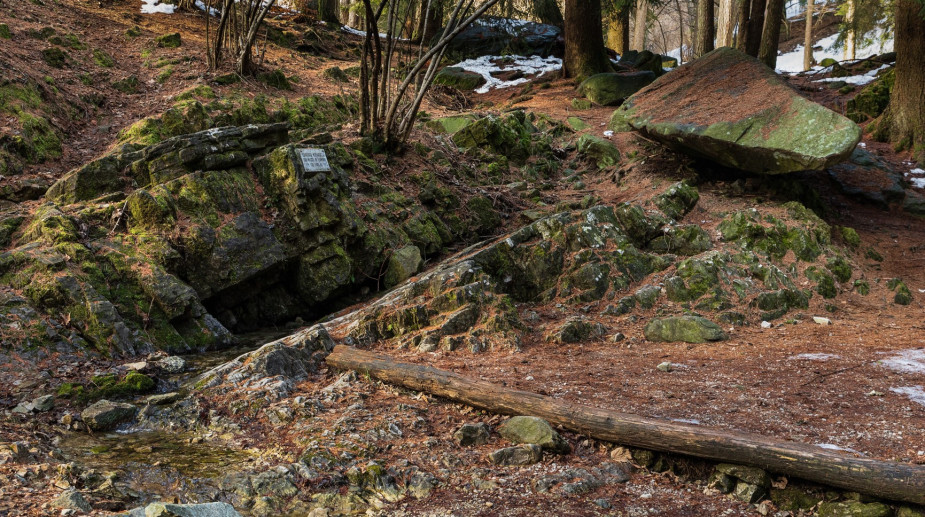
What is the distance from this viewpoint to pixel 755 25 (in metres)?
15.1

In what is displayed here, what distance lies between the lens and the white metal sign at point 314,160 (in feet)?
27.3

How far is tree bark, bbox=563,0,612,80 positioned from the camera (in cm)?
1516

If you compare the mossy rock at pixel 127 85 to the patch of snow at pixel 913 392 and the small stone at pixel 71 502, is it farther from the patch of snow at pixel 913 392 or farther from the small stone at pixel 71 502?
the patch of snow at pixel 913 392

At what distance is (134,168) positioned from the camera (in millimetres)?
7965

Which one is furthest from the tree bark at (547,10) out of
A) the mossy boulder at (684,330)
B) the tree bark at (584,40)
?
the mossy boulder at (684,330)

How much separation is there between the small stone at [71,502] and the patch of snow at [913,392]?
5.61m

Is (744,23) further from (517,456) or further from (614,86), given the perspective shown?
(517,456)

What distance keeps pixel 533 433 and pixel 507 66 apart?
53.5 ft

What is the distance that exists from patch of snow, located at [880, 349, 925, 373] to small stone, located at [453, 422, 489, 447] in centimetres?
370

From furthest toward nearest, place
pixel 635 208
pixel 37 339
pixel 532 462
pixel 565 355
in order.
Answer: pixel 635 208 → pixel 565 355 → pixel 37 339 → pixel 532 462

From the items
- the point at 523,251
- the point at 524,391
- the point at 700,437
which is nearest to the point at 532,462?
the point at 524,391

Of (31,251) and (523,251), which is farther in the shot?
(523,251)

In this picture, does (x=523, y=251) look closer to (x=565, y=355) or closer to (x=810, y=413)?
(x=565, y=355)

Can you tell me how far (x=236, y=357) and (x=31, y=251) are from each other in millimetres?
2484
